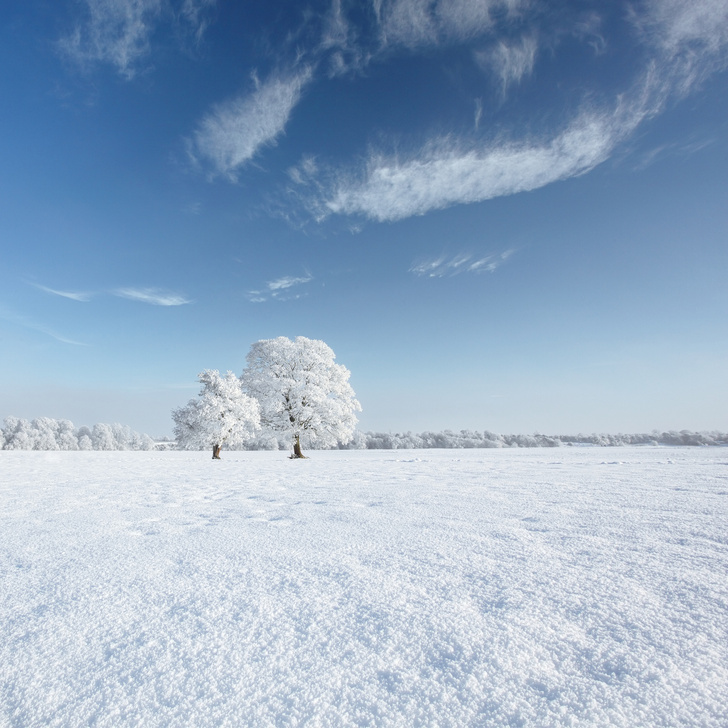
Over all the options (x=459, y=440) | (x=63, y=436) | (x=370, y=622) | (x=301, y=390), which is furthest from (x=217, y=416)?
(x=63, y=436)

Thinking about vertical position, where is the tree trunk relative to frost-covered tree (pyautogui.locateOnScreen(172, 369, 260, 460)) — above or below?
below

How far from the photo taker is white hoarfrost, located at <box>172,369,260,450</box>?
20406mm

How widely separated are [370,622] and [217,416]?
2022 centimetres

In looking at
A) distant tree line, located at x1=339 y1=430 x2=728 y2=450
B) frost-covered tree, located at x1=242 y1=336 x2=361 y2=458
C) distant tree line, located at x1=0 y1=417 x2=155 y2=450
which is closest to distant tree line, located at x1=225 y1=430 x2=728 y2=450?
distant tree line, located at x1=339 y1=430 x2=728 y2=450

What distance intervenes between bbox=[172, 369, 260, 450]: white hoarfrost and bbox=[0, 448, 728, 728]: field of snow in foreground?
1731 cm

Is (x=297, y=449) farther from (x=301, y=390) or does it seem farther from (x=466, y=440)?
(x=466, y=440)

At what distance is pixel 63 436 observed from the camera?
62.4m

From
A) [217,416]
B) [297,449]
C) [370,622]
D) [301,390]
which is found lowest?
[370,622]

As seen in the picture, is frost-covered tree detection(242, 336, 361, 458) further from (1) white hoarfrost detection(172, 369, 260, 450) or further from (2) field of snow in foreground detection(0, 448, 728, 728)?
(2) field of snow in foreground detection(0, 448, 728, 728)

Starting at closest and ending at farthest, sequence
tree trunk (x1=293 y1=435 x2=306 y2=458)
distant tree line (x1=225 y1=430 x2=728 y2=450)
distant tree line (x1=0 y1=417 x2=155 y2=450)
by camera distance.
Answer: tree trunk (x1=293 y1=435 x2=306 y2=458) → distant tree line (x1=225 y1=430 x2=728 y2=450) → distant tree line (x1=0 y1=417 x2=155 y2=450)

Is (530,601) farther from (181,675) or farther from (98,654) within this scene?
(98,654)

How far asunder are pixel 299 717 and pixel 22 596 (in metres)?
2.04

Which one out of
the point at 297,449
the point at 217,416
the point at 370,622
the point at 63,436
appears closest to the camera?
the point at 370,622

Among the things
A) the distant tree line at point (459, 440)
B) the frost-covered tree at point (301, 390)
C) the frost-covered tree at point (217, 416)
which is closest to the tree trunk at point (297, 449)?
the frost-covered tree at point (301, 390)
